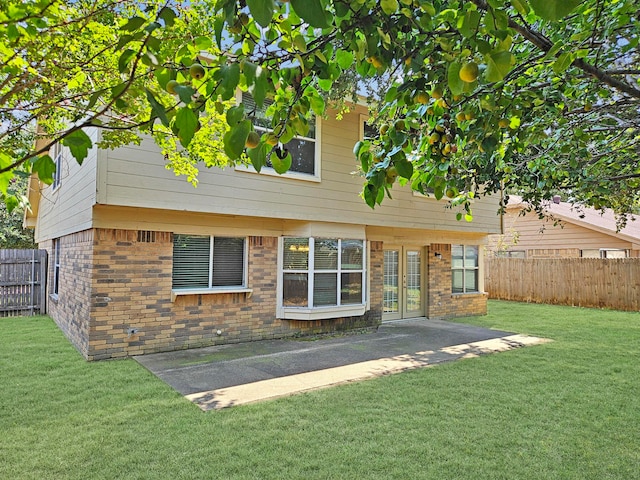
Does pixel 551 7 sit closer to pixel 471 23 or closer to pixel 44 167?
pixel 471 23


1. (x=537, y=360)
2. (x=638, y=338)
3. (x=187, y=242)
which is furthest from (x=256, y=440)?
(x=638, y=338)

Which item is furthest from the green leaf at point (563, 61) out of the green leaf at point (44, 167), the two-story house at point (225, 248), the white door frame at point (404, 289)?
the white door frame at point (404, 289)

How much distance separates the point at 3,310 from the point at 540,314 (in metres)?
16.6

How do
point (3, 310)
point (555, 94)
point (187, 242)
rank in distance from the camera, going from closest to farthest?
point (555, 94), point (187, 242), point (3, 310)

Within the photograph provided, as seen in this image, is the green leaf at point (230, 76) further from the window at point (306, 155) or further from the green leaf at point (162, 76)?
the window at point (306, 155)

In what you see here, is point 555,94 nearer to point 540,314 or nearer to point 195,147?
point 195,147

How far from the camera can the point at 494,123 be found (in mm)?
2311

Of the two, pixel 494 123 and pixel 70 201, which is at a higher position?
pixel 70 201

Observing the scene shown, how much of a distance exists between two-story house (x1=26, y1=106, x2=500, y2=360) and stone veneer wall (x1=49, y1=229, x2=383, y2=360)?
19 millimetres

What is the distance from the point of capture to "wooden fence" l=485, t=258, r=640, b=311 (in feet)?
47.7

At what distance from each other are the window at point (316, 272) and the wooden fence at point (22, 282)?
8521 millimetres

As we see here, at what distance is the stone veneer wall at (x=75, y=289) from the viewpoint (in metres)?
7.02

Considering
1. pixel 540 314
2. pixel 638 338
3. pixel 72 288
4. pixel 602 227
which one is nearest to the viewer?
pixel 72 288

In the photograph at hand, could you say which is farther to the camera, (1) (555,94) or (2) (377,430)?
(2) (377,430)
